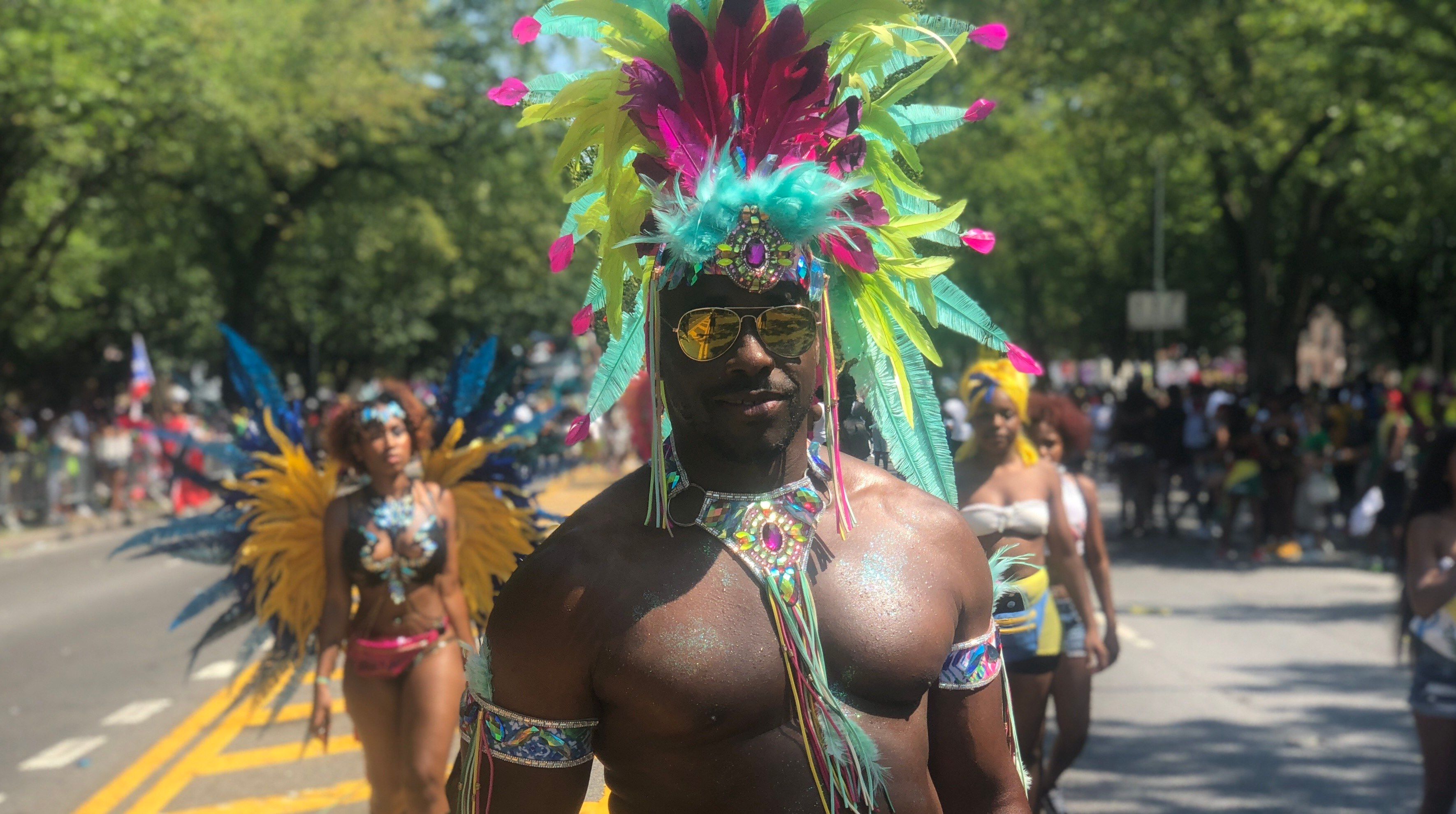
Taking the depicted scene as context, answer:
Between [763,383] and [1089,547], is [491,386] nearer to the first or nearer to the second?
[1089,547]

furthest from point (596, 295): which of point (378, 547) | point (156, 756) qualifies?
point (156, 756)

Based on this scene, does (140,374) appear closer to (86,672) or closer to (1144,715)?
(86,672)

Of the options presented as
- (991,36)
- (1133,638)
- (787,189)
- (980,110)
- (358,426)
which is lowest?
(1133,638)

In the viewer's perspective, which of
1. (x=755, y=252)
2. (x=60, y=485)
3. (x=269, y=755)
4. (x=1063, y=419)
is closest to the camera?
(x=755, y=252)

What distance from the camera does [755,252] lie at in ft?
7.61

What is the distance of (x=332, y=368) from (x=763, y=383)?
51410 mm

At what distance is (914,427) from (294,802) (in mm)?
5033

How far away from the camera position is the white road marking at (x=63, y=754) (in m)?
7.56

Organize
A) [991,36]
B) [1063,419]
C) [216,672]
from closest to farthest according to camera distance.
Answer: [991,36] < [1063,419] < [216,672]

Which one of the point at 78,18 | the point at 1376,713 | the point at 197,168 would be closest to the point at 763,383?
the point at 1376,713

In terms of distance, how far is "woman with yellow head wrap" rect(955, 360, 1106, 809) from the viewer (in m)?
5.37

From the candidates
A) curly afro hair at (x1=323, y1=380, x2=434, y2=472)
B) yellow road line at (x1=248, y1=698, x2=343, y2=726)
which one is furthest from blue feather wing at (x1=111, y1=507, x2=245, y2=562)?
yellow road line at (x1=248, y1=698, x2=343, y2=726)

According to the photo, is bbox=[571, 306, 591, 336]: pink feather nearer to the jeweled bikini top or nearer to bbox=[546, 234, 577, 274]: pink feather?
bbox=[546, 234, 577, 274]: pink feather

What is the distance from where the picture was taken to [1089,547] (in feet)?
20.4
